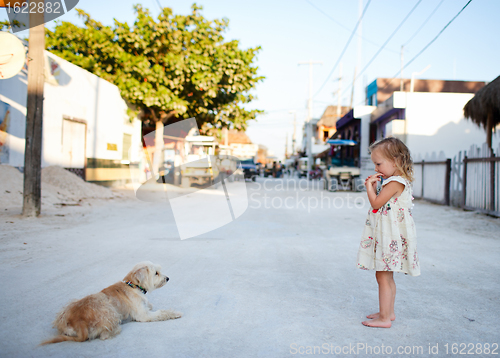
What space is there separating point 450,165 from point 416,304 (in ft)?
34.9

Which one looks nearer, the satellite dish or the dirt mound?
the satellite dish

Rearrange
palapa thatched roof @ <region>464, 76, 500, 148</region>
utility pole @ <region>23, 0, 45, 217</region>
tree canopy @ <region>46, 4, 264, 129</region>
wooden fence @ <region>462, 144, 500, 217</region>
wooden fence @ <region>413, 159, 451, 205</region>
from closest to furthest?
utility pole @ <region>23, 0, 45, 217</region> < wooden fence @ <region>462, 144, 500, 217</region> < palapa thatched roof @ <region>464, 76, 500, 148</region> < wooden fence @ <region>413, 159, 451, 205</region> < tree canopy @ <region>46, 4, 264, 129</region>

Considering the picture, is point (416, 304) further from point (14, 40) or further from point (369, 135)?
point (369, 135)

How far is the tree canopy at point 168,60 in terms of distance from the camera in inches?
663

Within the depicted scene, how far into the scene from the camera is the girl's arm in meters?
2.74

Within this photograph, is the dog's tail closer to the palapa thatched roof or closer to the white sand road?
the white sand road

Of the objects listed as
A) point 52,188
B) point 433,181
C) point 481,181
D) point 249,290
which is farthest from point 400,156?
point 433,181

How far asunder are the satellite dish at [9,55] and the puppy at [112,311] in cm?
615

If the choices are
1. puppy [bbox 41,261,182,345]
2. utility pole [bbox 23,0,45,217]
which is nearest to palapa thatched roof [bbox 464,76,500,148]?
puppy [bbox 41,261,182,345]

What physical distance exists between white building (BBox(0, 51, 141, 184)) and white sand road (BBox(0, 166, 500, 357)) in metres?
4.26

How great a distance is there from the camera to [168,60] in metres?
16.6

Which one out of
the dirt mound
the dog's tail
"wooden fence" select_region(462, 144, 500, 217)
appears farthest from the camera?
"wooden fence" select_region(462, 144, 500, 217)

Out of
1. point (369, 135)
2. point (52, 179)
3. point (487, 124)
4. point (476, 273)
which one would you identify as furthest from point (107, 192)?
point (369, 135)

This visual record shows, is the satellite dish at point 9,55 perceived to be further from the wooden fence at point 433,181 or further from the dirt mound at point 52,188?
the wooden fence at point 433,181
